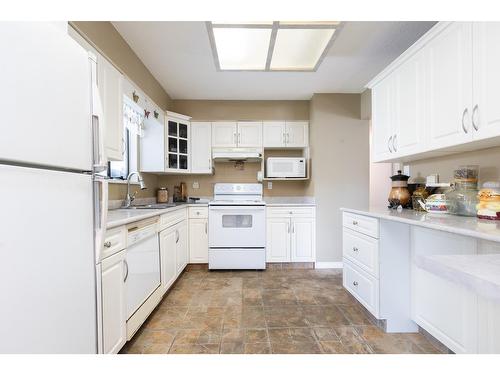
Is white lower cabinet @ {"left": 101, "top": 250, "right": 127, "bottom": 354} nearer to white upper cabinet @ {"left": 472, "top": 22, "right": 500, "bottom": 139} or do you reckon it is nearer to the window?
the window

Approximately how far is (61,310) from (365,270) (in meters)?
2.05

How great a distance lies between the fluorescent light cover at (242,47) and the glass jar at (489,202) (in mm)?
1828

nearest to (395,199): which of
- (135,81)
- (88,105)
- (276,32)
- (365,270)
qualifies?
(365,270)

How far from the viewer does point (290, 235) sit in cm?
347

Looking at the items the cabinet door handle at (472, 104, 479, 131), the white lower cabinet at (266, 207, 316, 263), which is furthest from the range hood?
the cabinet door handle at (472, 104, 479, 131)

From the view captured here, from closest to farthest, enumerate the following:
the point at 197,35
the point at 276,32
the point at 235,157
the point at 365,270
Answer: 1. the point at 276,32
2. the point at 365,270
3. the point at 197,35
4. the point at 235,157

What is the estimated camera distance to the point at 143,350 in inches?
65.1

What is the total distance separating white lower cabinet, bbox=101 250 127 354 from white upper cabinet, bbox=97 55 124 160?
840mm

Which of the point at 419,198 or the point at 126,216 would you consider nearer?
the point at 126,216

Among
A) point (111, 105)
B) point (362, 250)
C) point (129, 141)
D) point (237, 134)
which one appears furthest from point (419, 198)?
point (129, 141)

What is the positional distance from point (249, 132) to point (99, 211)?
288 cm

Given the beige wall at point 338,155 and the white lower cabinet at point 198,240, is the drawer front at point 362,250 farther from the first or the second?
the white lower cabinet at point 198,240

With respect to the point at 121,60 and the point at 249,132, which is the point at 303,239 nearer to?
the point at 249,132

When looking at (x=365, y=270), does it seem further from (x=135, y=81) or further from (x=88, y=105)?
(x=135, y=81)
